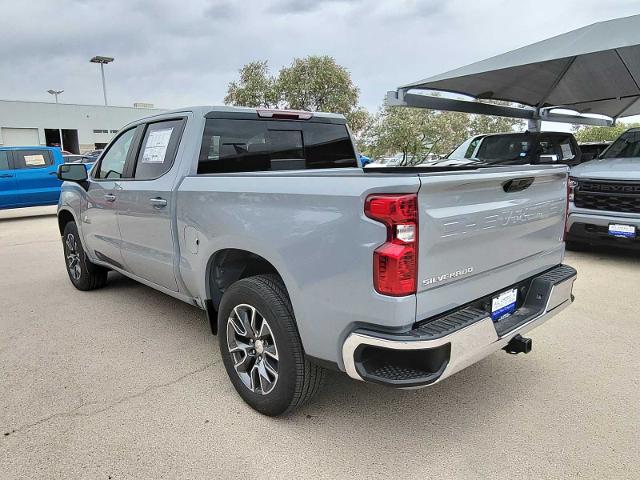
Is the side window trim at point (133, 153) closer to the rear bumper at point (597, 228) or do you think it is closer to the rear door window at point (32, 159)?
the rear bumper at point (597, 228)

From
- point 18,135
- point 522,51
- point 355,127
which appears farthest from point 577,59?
point 18,135

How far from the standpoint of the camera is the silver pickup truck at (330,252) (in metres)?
2.05

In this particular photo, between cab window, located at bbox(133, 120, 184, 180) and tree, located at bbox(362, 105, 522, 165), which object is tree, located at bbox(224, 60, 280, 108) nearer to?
tree, located at bbox(362, 105, 522, 165)

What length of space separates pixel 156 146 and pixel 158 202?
0.58 metres

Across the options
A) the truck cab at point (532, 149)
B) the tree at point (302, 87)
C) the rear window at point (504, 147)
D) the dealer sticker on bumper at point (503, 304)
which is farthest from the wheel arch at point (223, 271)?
the tree at point (302, 87)

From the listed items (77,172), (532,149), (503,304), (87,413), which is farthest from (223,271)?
(532,149)

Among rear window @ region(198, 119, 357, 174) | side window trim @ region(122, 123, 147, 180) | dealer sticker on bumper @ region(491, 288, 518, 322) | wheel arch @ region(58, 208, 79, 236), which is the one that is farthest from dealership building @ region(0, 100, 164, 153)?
dealer sticker on bumper @ region(491, 288, 518, 322)

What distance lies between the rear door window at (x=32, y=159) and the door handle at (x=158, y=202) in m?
10.6

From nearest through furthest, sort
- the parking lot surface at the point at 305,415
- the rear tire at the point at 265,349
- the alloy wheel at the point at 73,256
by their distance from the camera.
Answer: the parking lot surface at the point at 305,415
the rear tire at the point at 265,349
the alloy wheel at the point at 73,256

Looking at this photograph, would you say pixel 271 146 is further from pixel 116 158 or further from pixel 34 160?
pixel 34 160

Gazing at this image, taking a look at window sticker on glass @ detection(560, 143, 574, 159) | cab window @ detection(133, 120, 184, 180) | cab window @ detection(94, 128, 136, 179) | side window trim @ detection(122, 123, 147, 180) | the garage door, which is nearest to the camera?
cab window @ detection(133, 120, 184, 180)

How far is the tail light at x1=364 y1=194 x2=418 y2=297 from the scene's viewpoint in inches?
78.1

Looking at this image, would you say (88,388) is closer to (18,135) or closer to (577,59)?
(577,59)

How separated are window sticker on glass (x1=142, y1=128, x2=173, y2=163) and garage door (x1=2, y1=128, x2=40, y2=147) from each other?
41.7m
